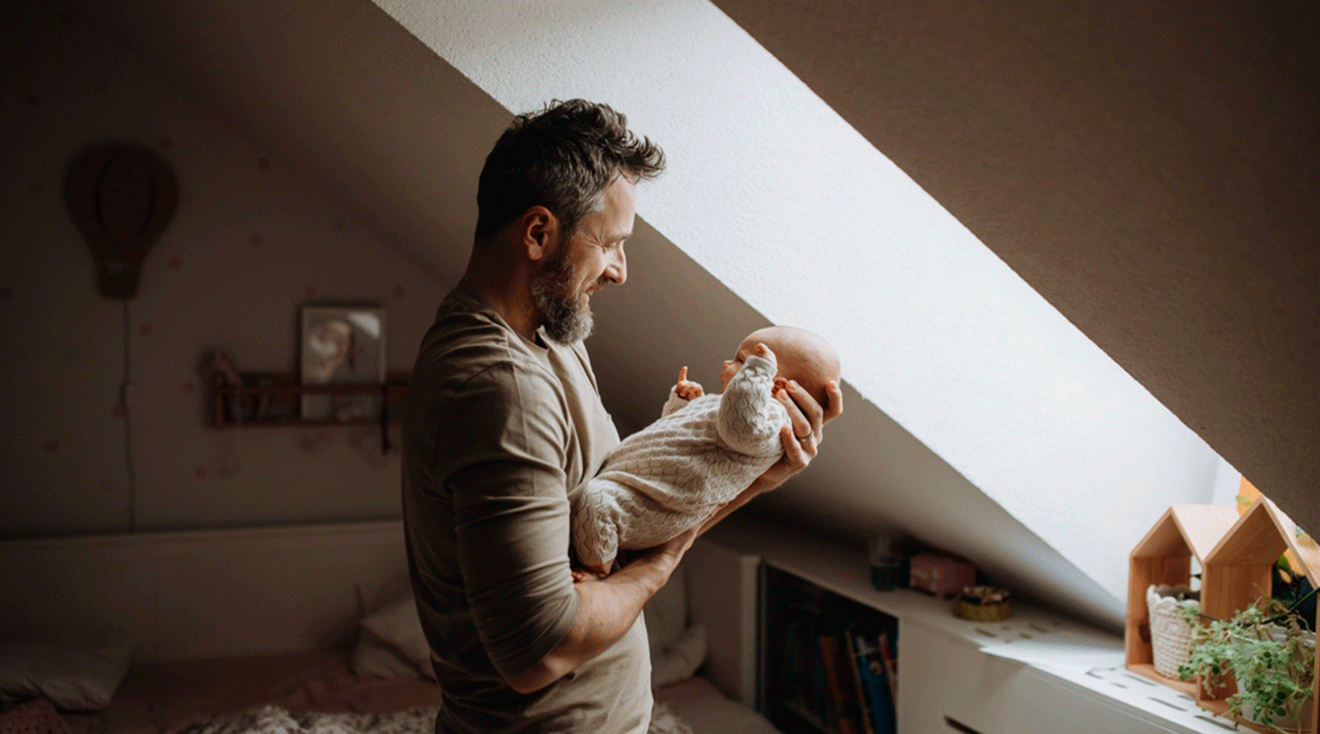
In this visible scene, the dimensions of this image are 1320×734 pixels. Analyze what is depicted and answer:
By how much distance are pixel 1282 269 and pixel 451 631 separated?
863 mm

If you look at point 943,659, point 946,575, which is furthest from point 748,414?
point 946,575

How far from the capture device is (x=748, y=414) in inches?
44.6

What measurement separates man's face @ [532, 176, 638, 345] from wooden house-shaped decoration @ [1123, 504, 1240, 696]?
130 centimetres

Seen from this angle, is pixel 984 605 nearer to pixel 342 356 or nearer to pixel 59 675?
pixel 342 356

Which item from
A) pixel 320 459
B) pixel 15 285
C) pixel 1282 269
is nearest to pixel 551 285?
pixel 1282 269

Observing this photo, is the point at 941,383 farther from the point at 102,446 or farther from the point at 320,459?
the point at 102,446

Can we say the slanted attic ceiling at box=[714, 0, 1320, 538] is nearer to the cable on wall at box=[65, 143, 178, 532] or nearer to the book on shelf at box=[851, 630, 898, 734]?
the book on shelf at box=[851, 630, 898, 734]

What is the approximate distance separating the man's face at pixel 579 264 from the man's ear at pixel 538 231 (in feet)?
0.04

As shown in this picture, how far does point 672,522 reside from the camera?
1.14m

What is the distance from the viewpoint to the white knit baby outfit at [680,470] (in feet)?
3.57

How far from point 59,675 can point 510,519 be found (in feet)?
8.17

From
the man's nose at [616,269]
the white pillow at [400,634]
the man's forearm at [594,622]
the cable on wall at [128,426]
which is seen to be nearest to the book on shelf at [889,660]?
the white pillow at [400,634]

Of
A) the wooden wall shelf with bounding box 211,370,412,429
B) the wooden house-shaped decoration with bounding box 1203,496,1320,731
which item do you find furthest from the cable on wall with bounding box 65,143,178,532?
the wooden house-shaped decoration with bounding box 1203,496,1320,731

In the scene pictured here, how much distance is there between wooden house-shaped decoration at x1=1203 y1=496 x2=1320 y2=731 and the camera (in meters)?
1.59
